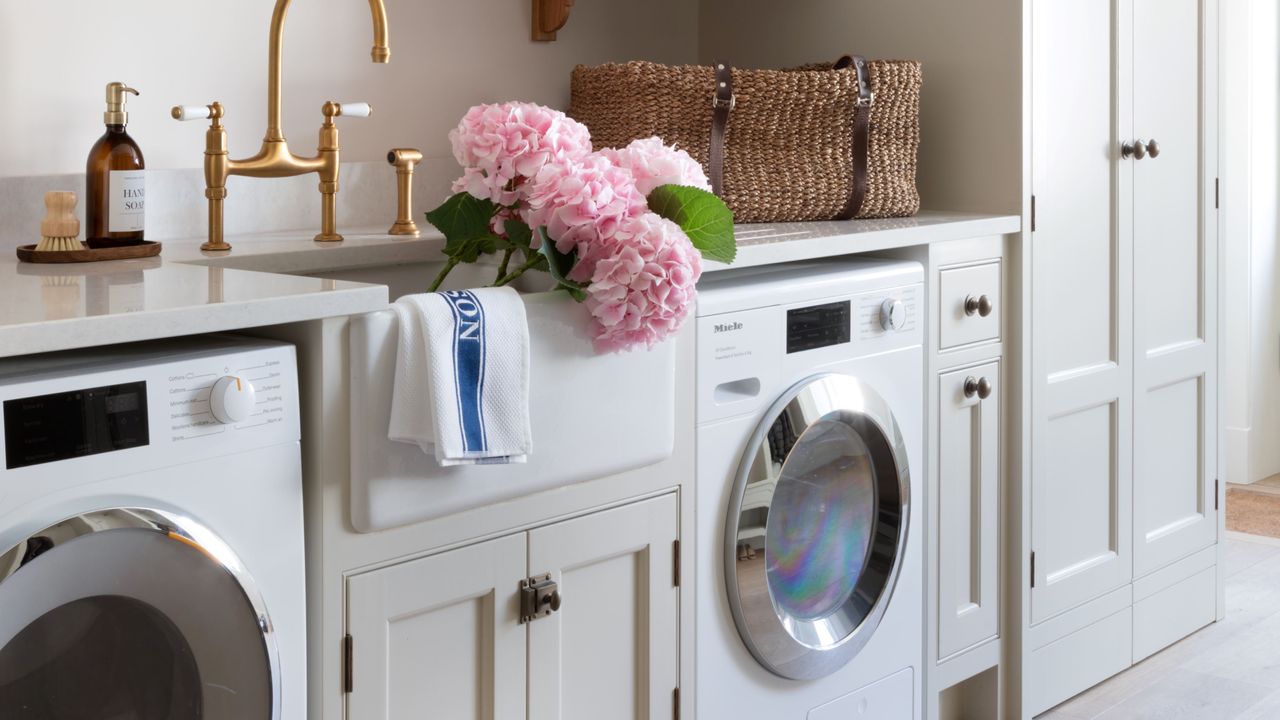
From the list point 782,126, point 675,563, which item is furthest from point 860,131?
point 675,563

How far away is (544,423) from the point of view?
153 centimetres

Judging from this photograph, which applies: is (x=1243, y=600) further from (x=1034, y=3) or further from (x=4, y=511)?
(x=4, y=511)

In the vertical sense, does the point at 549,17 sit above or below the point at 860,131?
above

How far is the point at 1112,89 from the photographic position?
259cm

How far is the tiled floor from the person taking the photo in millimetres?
2549

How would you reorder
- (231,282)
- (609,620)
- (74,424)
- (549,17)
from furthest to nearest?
(549,17) → (609,620) → (231,282) → (74,424)

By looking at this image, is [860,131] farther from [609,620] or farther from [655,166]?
[609,620]

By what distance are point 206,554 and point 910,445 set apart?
131 cm

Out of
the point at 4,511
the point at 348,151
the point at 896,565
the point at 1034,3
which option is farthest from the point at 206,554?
the point at 1034,3

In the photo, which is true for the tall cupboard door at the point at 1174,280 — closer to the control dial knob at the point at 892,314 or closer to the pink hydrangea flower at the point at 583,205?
the control dial knob at the point at 892,314

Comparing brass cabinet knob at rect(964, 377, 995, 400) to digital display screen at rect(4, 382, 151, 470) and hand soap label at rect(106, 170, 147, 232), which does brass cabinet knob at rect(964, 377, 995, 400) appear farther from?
digital display screen at rect(4, 382, 151, 470)

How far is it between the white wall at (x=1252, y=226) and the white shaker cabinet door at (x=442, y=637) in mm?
3397

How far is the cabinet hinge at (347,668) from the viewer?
1.40 metres

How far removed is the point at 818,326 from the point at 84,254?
107 centimetres
